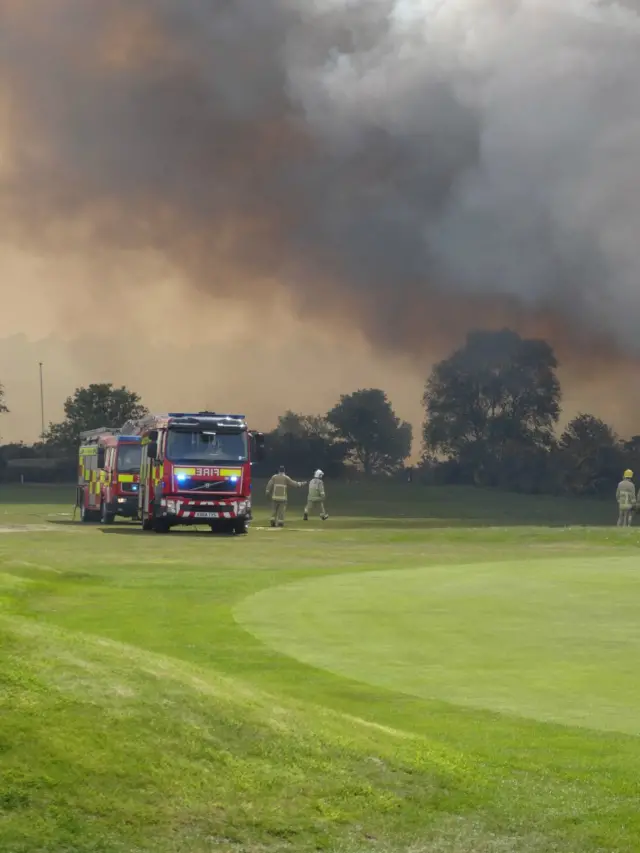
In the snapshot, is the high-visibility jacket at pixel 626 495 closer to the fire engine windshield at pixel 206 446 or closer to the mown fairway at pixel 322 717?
the fire engine windshield at pixel 206 446

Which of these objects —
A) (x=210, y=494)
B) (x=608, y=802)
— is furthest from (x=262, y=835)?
(x=210, y=494)

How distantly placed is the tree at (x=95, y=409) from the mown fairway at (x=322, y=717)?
122881 mm

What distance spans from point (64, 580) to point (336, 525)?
26.6m

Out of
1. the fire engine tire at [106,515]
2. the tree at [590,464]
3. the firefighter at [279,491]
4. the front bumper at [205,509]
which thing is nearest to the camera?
the front bumper at [205,509]

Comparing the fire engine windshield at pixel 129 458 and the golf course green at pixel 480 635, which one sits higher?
the fire engine windshield at pixel 129 458

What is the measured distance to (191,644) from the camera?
15.5 m

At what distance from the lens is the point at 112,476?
52469mm

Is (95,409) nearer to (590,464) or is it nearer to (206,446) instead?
(590,464)

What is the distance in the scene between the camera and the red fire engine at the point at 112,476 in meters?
51.8

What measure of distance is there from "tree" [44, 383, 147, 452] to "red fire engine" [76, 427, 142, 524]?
87.5 meters

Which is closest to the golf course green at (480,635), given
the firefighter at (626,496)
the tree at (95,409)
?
the firefighter at (626,496)

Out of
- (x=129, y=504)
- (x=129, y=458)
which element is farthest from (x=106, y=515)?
(x=129, y=458)

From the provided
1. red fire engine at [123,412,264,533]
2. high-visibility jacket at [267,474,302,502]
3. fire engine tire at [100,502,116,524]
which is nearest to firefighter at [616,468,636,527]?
high-visibility jacket at [267,474,302,502]

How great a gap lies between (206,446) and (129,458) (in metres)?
7.87
